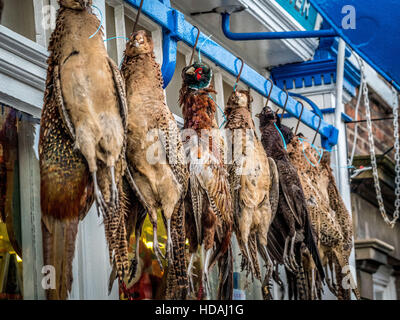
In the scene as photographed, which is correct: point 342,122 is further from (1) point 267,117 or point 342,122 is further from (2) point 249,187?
(2) point 249,187

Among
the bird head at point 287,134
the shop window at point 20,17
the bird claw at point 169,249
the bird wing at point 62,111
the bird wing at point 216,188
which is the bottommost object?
the bird claw at point 169,249

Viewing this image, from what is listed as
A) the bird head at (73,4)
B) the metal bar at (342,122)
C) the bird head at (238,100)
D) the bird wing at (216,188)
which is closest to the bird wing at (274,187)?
the bird head at (238,100)

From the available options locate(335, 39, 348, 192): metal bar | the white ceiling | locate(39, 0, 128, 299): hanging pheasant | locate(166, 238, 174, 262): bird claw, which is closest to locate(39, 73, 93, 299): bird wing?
locate(39, 0, 128, 299): hanging pheasant

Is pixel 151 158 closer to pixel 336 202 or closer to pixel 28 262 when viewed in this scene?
pixel 28 262

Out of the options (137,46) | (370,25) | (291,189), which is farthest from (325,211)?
(137,46)

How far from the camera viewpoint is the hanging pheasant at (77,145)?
1.94 m

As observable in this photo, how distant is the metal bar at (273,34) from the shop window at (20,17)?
1318 millimetres

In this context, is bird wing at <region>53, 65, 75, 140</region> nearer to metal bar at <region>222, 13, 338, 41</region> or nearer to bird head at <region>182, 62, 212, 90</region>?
bird head at <region>182, 62, 212, 90</region>

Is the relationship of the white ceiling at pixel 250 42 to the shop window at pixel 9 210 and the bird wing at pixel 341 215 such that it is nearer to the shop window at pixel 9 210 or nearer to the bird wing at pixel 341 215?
the bird wing at pixel 341 215

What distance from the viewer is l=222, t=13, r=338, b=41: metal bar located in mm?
3532

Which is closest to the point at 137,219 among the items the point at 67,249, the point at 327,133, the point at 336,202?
the point at 67,249

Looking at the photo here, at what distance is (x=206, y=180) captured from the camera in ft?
8.36

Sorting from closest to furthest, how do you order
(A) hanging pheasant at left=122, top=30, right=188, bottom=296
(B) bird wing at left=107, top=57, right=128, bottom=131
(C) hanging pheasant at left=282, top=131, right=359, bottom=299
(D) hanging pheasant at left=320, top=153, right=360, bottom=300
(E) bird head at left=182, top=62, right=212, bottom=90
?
(B) bird wing at left=107, top=57, right=128, bottom=131, (A) hanging pheasant at left=122, top=30, right=188, bottom=296, (E) bird head at left=182, top=62, right=212, bottom=90, (C) hanging pheasant at left=282, top=131, right=359, bottom=299, (D) hanging pheasant at left=320, top=153, right=360, bottom=300
